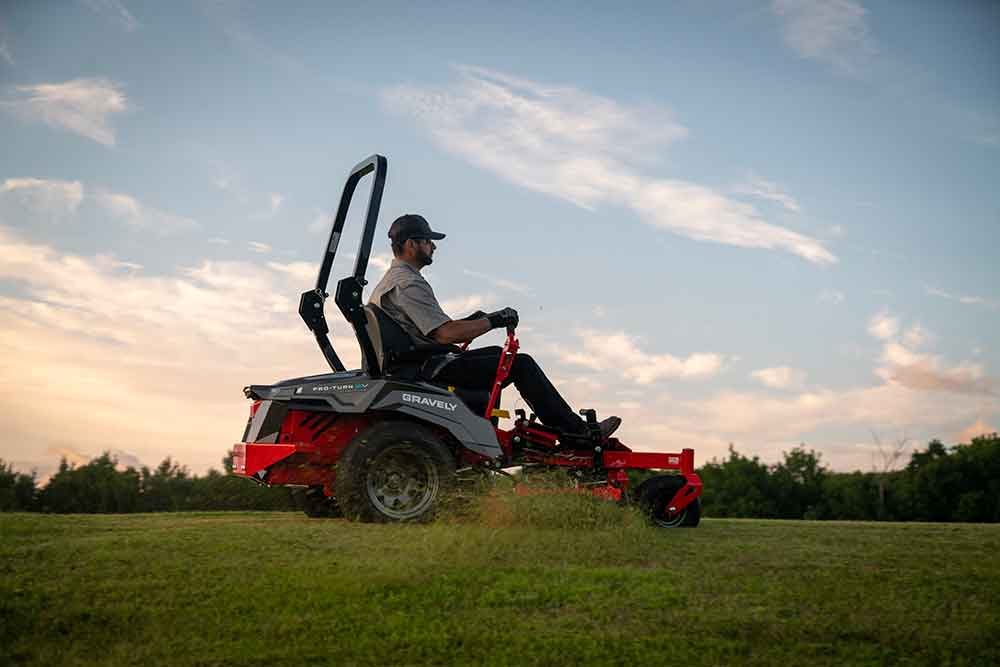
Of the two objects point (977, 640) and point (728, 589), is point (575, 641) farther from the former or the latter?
point (977, 640)

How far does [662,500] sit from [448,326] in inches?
104

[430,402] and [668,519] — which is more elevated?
[430,402]

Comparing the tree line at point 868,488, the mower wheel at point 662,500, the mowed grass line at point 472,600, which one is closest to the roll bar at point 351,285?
the mowed grass line at point 472,600

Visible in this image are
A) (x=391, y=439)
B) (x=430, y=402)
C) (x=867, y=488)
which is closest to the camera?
(x=391, y=439)

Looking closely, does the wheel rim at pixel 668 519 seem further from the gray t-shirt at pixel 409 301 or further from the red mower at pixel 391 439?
the gray t-shirt at pixel 409 301

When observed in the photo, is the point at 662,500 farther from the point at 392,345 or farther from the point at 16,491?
the point at 16,491

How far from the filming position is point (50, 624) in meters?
4.57

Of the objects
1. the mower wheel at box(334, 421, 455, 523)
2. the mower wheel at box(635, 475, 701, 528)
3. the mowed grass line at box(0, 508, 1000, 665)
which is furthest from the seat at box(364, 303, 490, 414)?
the mowed grass line at box(0, 508, 1000, 665)

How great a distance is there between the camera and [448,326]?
8.69m

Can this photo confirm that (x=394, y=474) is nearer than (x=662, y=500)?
Yes

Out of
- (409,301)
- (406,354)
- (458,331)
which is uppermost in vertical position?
(409,301)

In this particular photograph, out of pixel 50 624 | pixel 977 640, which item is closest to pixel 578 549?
pixel 977 640

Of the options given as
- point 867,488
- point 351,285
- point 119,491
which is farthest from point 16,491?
point 867,488

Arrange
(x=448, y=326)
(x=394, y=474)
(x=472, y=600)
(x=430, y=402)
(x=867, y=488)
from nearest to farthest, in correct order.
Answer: (x=472, y=600) < (x=394, y=474) < (x=430, y=402) < (x=448, y=326) < (x=867, y=488)
